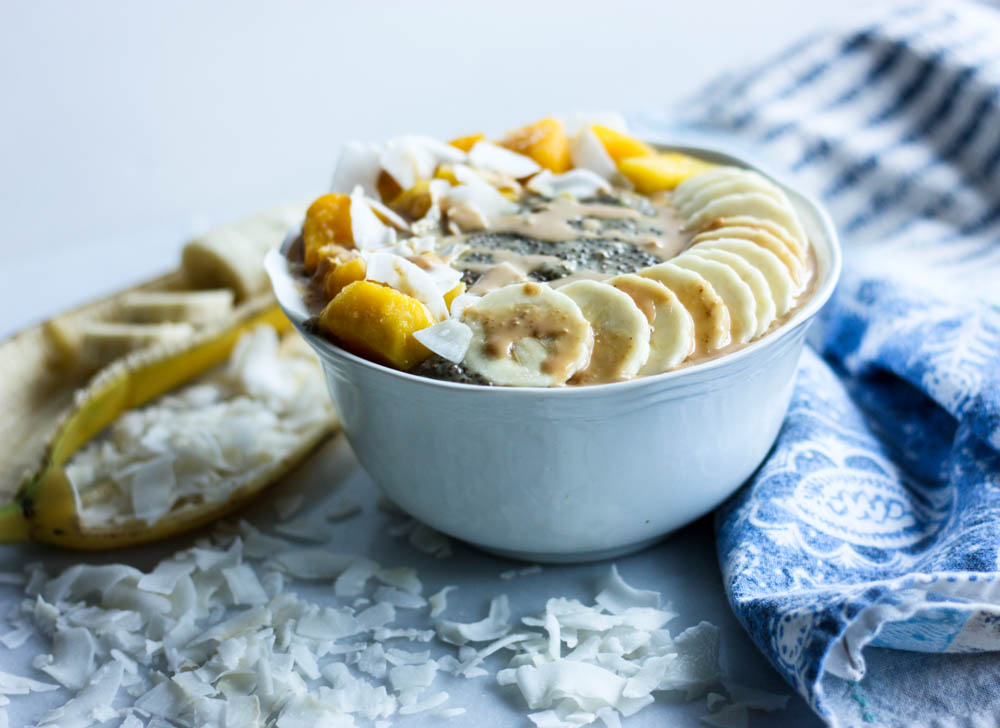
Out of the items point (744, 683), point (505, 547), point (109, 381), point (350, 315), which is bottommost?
point (744, 683)

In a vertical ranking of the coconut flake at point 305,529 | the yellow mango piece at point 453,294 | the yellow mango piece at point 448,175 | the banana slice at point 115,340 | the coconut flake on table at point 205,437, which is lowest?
the coconut flake at point 305,529

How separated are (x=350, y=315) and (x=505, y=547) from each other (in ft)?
1.71

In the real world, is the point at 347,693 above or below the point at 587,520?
below

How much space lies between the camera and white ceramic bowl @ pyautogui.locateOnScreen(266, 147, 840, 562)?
1592 mm

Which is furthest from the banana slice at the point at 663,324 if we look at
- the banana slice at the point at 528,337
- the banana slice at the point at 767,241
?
the banana slice at the point at 767,241

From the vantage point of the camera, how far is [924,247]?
273 centimetres

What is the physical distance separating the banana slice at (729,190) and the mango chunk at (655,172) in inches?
3.4

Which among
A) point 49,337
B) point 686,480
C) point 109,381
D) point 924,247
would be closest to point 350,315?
point 686,480

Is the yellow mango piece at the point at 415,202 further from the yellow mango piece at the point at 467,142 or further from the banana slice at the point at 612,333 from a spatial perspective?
the banana slice at the point at 612,333

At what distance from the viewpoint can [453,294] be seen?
177 centimetres

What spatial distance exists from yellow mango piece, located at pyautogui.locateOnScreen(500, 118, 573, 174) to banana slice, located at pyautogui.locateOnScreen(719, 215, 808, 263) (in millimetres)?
474

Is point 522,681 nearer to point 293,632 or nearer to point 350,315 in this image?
point 293,632

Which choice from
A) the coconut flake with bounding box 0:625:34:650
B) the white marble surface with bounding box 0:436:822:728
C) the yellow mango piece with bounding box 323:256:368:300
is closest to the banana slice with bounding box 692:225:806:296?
the white marble surface with bounding box 0:436:822:728

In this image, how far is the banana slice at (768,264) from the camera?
5.86ft
